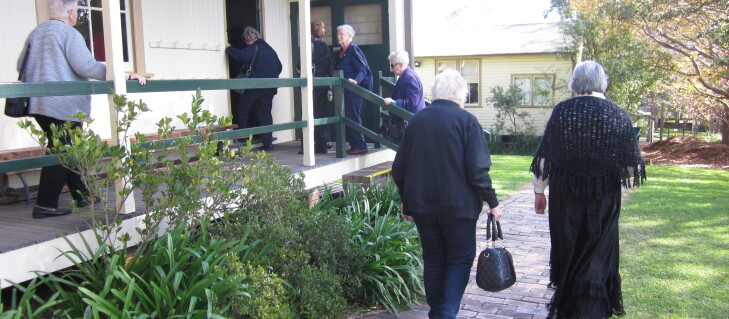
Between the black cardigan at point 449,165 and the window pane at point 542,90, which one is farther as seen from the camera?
the window pane at point 542,90

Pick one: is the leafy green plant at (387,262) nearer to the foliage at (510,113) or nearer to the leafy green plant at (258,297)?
the leafy green plant at (258,297)

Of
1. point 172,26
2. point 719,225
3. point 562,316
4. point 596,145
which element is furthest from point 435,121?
point 719,225

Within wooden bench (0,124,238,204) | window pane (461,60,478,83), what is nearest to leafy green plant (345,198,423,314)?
wooden bench (0,124,238,204)

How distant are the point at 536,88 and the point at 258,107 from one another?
1868 cm

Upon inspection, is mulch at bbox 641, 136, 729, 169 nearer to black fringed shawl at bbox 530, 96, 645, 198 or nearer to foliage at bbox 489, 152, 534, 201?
foliage at bbox 489, 152, 534, 201

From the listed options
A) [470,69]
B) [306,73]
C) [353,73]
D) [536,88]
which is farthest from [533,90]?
[306,73]

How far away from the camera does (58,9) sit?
15.4ft

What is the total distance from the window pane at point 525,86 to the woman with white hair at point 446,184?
2198cm

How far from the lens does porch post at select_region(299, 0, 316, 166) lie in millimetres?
7105

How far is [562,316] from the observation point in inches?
193

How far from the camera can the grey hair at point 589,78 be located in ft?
15.5

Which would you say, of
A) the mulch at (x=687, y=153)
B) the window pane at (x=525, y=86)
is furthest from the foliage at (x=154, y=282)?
the window pane at (x=525, y=86)

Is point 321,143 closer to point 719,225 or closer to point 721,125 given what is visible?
point 719,225

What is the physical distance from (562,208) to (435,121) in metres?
1.29
